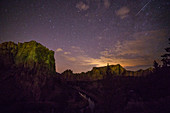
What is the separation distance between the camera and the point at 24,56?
52281 mm

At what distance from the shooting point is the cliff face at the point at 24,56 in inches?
1871

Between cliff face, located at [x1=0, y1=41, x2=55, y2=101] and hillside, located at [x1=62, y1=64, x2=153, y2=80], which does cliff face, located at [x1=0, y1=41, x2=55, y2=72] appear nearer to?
cliff face, located at [x1=0, y1=41, x2=55, y2=101]

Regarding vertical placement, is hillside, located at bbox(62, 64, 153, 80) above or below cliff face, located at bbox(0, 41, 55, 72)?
below

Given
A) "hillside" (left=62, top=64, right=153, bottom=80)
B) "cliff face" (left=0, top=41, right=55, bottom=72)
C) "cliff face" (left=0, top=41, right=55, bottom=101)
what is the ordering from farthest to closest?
"hillside" (left=62, top=64, right=153, bottom=80)
"cliff face" (left=0, top=41, right=55, bottom=72)
"cliff face" (left=0, top=41, right=55, bottom=101)

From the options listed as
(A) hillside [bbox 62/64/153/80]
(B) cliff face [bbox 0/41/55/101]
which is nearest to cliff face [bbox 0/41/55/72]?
(B) cliff face [bbox 0/41/55/101]

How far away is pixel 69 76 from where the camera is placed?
92.4 m

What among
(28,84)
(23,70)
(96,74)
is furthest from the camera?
(96,74)

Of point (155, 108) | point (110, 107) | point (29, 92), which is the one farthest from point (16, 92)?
point (155, 108)

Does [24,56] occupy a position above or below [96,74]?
above

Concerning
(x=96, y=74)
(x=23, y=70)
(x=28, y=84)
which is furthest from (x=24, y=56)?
(x=96, y=74)

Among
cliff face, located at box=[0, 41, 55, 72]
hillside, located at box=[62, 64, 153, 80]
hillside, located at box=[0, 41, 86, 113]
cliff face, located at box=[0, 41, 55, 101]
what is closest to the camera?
hillside, located at box=[0, 41, 86, 113]

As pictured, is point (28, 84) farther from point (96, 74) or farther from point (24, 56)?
point (96, 74)

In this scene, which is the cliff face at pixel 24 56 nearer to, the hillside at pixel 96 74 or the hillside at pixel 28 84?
the hillside at pixel 28 84

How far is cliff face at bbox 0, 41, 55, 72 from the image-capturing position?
4753 cm
